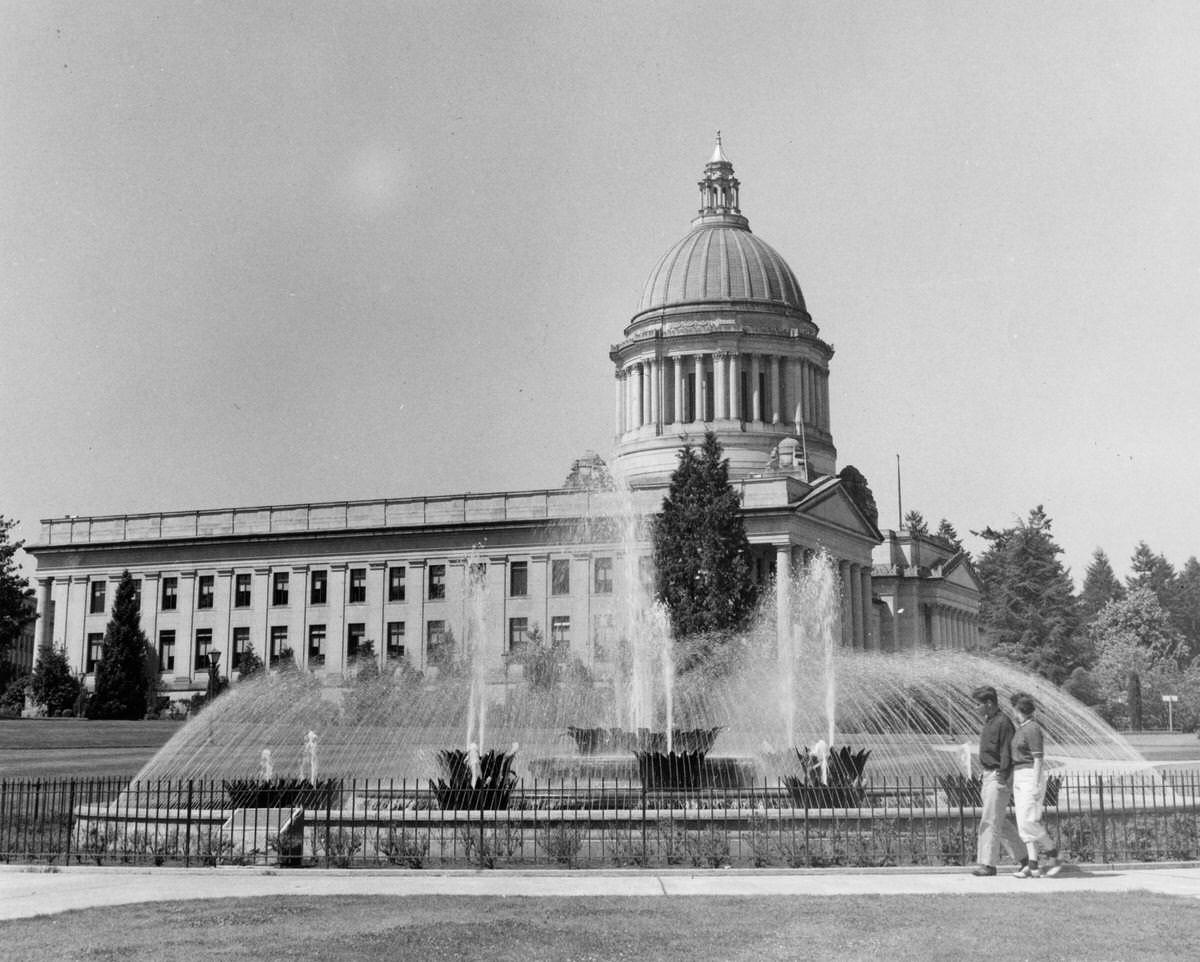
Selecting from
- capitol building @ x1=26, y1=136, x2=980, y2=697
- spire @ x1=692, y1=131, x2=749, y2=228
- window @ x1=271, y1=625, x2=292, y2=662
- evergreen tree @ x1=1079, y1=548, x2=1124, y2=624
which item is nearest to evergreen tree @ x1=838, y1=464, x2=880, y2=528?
capitol building @ x1=26, y1=136, x2=980, y2=697

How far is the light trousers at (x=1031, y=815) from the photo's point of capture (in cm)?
1652

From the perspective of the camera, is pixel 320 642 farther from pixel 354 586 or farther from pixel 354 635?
pixel 354 586

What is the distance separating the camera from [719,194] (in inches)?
4557

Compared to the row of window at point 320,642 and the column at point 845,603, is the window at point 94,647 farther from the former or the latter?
the column at point 845,603

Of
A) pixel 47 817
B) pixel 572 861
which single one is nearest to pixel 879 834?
pixel 572 861

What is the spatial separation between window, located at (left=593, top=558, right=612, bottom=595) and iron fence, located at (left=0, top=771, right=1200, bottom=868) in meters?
62.6

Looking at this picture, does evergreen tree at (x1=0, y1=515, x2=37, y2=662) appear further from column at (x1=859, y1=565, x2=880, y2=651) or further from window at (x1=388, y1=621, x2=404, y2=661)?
column at (x1=859, y1=565, x2=880, y2=651)

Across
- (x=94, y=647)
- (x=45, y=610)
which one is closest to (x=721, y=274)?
(x=94, y=647)

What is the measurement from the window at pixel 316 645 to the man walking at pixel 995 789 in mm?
74343

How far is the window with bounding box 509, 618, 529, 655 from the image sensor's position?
274 feet

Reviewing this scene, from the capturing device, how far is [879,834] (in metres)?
18.9

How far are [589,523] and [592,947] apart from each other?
74.6 metres

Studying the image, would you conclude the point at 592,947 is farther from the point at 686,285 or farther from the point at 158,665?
the point at 686,285

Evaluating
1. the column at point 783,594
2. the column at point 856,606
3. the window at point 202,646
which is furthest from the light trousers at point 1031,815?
the window at point 202,646
